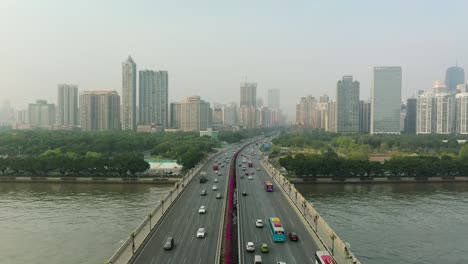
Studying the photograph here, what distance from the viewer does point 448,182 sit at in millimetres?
40031

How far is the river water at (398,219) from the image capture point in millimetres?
17453

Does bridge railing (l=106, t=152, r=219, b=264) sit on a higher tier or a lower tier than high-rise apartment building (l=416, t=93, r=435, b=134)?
lower

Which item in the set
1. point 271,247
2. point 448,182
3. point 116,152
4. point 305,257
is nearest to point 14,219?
point 271,247

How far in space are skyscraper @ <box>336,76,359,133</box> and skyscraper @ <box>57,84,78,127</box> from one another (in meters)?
88.7

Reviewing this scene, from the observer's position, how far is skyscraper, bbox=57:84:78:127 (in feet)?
454

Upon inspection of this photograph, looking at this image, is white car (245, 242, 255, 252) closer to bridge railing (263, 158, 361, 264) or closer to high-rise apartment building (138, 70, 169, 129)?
bridge railing (263, 158, 361, 264)

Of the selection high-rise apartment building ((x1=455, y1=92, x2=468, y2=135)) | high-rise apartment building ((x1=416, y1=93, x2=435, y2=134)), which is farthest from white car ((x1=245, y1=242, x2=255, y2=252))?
high-rise apartment building ((x1=416, y1=93, x2=435, y2=134))

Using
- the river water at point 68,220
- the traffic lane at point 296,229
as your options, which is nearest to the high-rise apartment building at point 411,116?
the river water at point 68,220

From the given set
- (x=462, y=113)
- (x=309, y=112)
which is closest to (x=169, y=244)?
(x=462, y=113)

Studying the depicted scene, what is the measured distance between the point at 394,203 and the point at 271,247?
16358 mm

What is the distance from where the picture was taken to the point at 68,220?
22.4 metres

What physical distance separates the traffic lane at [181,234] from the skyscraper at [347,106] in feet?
299

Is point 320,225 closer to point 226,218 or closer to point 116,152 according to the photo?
point 226,218

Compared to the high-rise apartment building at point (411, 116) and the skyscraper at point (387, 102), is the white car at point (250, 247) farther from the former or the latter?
the high-rise apartment building at point (411, 116)
